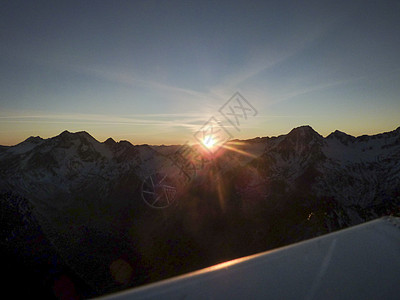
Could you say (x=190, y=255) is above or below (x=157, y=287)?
below

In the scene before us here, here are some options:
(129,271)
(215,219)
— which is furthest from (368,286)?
(215,219)

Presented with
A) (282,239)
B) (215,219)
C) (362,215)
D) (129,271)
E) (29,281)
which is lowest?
(129,271)

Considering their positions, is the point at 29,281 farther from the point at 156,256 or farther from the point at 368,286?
the point at 368,286

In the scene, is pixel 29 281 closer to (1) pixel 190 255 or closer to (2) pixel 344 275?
(1) pixel 190 255

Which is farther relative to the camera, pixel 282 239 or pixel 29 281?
pixel 282 239

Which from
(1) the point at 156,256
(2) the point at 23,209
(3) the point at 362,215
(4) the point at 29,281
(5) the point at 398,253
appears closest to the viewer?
(5) the point at 398,253

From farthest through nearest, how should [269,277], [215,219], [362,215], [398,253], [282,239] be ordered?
[215,219] < [282,239] < [362,215] < [398,253] < [269,277]
